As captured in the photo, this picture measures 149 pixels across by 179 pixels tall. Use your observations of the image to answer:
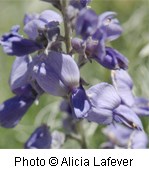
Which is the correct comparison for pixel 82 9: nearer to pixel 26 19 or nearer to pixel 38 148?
pixel 26 19

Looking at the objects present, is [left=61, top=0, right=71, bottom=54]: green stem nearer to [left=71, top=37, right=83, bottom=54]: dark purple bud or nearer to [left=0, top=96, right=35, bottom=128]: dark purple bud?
[left=71, top=37, right=83, bottom=54]: dark purple bud

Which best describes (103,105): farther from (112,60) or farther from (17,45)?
(17,45)

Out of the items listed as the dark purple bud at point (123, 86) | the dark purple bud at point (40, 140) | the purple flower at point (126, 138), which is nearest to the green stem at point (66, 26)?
the dark purple bud at point (123, 86)

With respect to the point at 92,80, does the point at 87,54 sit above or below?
above

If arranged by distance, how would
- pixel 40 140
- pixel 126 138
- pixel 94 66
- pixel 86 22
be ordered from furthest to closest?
pixel 94 66, pixel 126 138, pixel 40 140, pixel 86 22

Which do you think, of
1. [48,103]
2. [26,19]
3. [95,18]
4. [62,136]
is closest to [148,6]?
[48,103]

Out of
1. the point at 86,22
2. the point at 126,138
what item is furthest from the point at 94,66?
the point at 86,22
